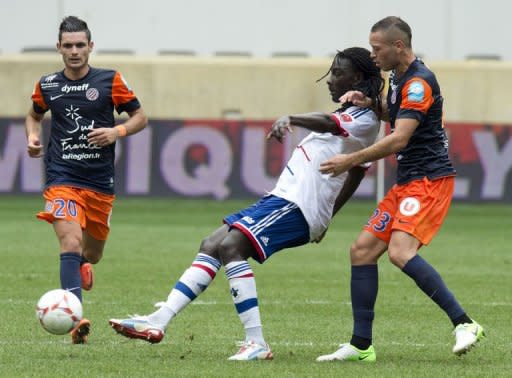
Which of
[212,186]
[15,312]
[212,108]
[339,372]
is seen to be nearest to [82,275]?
[15,312]

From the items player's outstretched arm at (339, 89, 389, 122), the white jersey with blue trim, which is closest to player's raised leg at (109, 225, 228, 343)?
the white jersey with blue trim

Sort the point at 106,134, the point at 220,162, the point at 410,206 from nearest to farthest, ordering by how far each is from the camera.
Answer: the point at 410,206 < the point at 106,134 < the point at 220,162

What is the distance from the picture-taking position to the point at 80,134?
9961mm

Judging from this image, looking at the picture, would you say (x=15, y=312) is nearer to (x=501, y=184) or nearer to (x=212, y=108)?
(x=501, y=184)

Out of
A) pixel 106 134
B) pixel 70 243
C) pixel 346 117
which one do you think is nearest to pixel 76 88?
pixel 106 134

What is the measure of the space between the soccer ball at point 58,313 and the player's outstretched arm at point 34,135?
4.74 feet

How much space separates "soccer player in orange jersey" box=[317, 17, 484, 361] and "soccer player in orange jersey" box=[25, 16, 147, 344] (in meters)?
2.02

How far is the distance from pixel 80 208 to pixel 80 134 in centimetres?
54

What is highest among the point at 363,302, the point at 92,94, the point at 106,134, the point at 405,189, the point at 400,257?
the point at 92,94

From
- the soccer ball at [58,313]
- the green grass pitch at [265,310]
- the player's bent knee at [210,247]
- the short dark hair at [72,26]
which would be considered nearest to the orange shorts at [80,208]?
→ the green grass pitch at [265,310]

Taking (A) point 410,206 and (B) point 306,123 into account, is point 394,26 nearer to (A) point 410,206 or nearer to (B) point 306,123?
(B) point 306,123

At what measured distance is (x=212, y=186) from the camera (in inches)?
1097

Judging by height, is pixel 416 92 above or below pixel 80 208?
above

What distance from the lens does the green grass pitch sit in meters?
8.45
